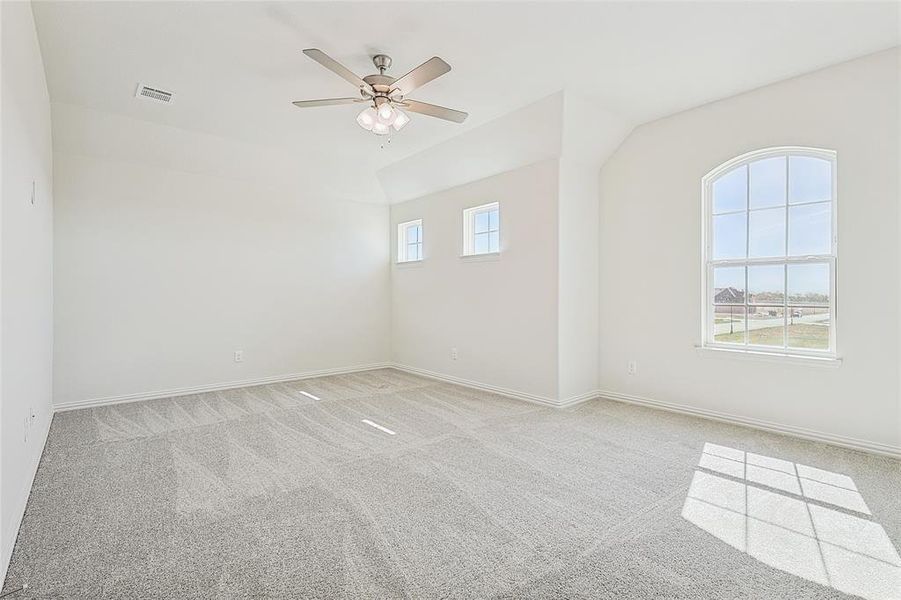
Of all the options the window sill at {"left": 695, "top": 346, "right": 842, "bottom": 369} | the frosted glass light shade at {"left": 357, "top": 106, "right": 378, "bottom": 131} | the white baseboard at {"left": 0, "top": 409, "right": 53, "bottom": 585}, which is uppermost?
the frosted glass light shade at {"left": 357, "top": 106, "right": 378, "bottom": 131}

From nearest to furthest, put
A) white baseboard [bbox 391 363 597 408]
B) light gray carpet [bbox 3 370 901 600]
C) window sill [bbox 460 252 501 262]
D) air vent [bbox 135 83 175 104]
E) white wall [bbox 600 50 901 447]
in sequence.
Answer: light gray carpet [bbox 3 370 901 600]
white wall [bbox 600 50 901 447]
air vent [bbox 135 83 175 104]
white baseboard [bbox 391 363 597 408]
window sill [bbox 460 252 501 262]

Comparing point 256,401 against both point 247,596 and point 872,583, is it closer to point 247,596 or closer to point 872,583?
point 247,596

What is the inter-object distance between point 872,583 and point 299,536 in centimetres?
241

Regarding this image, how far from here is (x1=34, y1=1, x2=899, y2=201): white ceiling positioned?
102 inches

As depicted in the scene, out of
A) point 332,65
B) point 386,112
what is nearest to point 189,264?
point 386,112

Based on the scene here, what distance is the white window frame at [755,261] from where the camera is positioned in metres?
3.24

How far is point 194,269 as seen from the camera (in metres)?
4.91

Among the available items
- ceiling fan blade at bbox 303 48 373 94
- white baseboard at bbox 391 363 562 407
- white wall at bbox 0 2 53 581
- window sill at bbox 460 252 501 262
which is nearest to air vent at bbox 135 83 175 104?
white wall at bbox 0 2 53 581

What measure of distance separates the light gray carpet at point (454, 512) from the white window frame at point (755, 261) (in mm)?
706

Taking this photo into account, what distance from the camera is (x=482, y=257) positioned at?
5051mm

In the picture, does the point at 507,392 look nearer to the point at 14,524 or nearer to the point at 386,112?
the point at 386,112

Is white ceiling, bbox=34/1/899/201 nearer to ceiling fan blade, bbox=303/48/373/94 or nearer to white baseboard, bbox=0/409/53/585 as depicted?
ceiling fan blade, bbox=303/48/373/94

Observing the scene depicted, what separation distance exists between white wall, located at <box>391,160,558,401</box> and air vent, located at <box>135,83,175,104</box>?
301cm

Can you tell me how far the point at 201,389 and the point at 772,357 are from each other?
18.4ft
